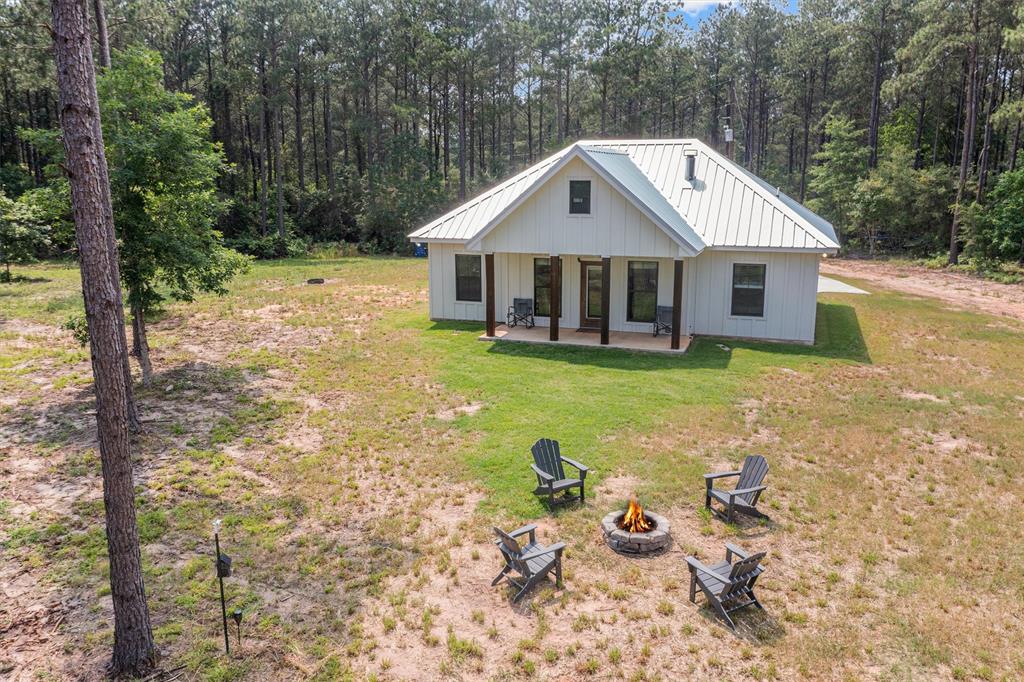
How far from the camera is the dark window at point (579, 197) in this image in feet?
51.5

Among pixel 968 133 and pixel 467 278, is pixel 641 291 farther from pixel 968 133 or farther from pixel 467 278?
pixel 968 133

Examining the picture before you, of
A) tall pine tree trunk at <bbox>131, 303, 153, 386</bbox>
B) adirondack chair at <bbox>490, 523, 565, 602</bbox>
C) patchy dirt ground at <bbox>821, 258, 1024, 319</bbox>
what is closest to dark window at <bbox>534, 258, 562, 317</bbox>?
tall pine tree trunk at <bbox>131, 303, 153, 386</bbox>

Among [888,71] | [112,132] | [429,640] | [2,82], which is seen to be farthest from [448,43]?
[429,640]

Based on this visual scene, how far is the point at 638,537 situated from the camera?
699 cm

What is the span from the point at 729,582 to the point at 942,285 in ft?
86.7

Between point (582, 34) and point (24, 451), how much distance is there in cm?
4380

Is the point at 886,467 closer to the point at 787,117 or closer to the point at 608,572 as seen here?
the point at 608,572

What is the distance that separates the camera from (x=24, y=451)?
9.50 m

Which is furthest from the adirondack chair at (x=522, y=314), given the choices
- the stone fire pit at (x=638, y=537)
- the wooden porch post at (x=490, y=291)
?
the stone fire pit at (x=638, y=537)

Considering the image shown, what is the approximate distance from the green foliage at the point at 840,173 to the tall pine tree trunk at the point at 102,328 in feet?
134

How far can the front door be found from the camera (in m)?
17.5

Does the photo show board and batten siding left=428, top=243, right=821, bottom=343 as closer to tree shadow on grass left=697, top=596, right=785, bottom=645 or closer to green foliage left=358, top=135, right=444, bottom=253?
tree shadow on grass left=697, top=596, right=785, bottom=645

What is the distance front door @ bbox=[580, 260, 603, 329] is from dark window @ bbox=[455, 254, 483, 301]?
3.09 m

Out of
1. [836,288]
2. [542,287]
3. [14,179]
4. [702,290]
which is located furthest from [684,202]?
[14,179]
